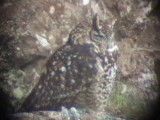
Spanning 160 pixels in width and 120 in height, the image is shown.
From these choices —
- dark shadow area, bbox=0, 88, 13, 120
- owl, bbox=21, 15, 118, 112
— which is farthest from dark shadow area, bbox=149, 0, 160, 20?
dark shadow area, bbox=0, 88, 13, 120

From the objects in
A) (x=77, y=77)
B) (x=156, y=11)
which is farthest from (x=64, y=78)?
(x=156, y=11)

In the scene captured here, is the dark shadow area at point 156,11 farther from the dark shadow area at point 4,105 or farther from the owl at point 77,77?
the dark shadow area at point 4,105

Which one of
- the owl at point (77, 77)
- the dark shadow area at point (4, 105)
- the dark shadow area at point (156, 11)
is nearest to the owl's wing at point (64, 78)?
the owl at point (77, 77)

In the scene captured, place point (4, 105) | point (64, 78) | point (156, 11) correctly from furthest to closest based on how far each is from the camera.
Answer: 1. point (156, 11)
2. point (64, 78)
3. point (4, 105)

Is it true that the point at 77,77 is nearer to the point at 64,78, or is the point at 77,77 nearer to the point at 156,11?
the point at 64,78

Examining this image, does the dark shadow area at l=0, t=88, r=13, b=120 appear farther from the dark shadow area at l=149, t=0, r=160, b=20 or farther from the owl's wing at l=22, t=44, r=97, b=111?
the dark shadow area at l=149, t=0, r=160, b=20

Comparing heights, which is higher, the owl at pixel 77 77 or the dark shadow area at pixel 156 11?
the dark shadow area at pixel 156 11

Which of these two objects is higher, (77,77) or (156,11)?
(156,11)
